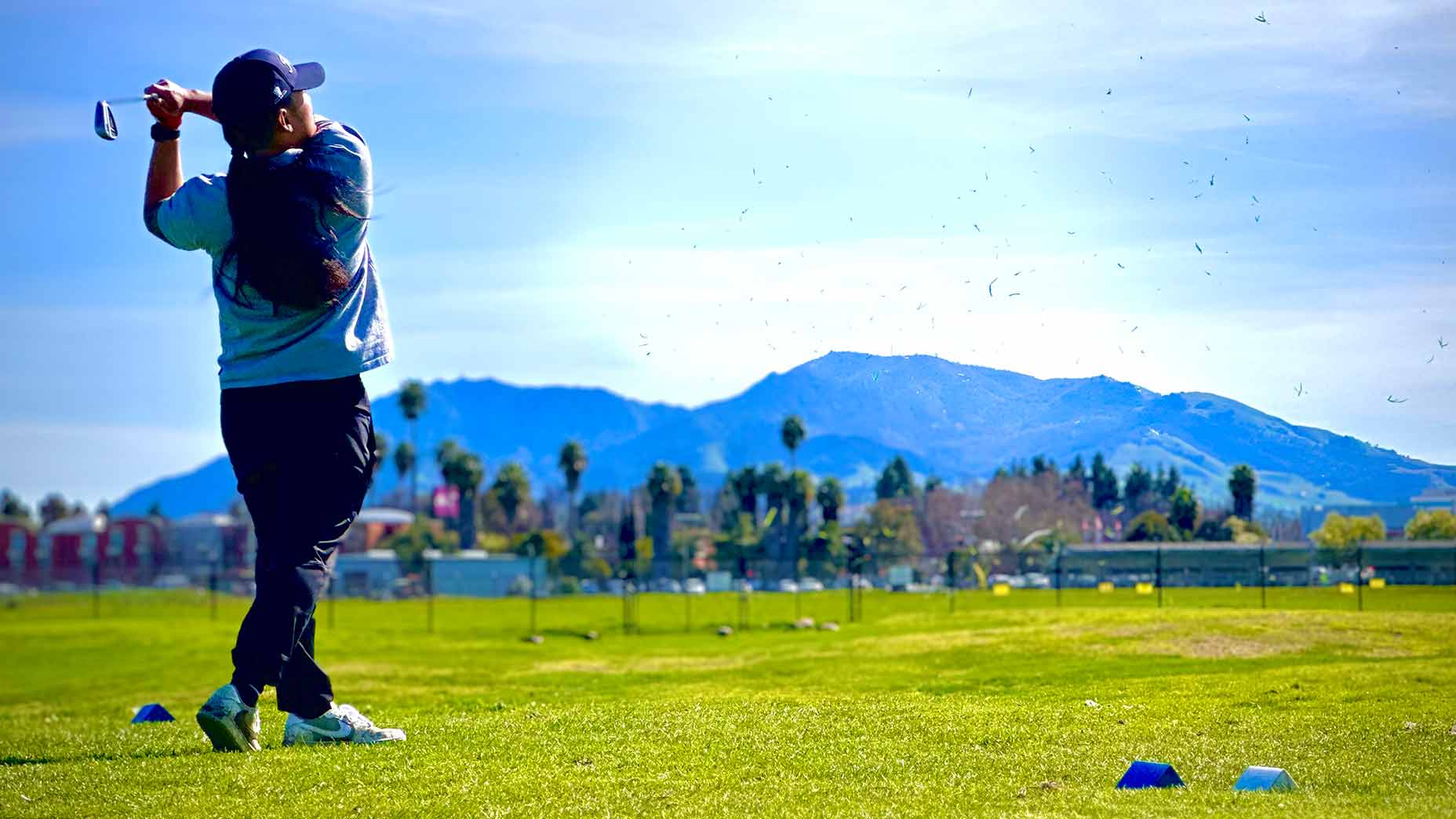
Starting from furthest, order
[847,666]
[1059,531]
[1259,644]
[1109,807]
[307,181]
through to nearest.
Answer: [1059,531] < [847,666] < [1259,644] < [307,181] < [1109,807]

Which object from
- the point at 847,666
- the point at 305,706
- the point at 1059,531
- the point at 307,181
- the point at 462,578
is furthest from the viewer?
the point at 462,578

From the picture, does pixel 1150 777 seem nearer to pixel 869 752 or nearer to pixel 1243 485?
pixel 869 752

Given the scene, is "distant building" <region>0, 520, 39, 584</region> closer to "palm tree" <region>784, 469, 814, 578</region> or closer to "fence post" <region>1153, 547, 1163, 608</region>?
"palm tree" <region>784, 469, 814, 578</region>

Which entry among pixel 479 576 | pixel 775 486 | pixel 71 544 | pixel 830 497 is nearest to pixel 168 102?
pixel 479 576

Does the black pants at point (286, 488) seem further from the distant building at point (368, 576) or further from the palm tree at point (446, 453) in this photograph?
the palm tree at point (446, 453)

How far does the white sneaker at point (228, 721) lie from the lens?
6.69m

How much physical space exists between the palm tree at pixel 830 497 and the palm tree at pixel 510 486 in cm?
3088

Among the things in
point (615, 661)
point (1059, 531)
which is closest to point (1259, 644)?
point (615, 661)

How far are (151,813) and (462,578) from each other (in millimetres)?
105039

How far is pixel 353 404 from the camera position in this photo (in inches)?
271

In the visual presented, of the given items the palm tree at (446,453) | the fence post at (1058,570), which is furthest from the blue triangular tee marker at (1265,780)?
the palm tree at (446,453)

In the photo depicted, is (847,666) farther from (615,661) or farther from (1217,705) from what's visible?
(615,661)

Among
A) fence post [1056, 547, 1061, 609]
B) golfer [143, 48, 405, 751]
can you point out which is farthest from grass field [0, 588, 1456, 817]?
fence post [1056, 547, 1061, 609]

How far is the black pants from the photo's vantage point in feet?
22.1
